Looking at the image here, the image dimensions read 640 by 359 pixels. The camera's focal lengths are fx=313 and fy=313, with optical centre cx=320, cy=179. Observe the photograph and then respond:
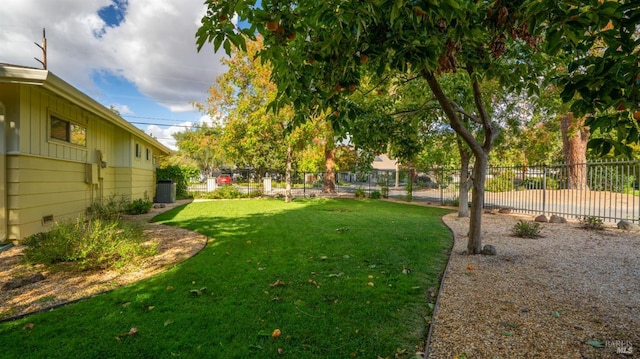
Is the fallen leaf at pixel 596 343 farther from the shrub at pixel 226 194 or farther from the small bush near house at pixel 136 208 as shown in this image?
the shrub at pixel 226 194

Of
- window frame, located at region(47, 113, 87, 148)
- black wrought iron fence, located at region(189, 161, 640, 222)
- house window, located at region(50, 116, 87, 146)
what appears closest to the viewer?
window frame, located at region(47, 113, 87, 148)

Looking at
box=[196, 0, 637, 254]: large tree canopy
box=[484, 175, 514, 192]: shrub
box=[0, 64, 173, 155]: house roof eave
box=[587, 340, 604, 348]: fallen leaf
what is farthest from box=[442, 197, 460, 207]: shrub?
box=[0, 64, 173, 155]: house roof eave

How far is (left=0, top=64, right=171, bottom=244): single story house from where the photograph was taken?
230 inches

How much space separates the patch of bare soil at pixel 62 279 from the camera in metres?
3.36

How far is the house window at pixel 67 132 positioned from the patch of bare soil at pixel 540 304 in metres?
8.74

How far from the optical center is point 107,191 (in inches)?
407

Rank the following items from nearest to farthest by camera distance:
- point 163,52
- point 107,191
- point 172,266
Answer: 1. point 172,266
2. point 107,191
3. point 163,52

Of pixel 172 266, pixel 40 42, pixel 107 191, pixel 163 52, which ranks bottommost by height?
pixel 172 266

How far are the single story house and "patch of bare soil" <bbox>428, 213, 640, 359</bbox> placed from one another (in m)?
7.27

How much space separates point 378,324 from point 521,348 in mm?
1134

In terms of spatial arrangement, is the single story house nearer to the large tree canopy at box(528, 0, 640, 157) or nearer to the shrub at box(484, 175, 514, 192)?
the large tree canopy at box(528, 0, 640, 157)

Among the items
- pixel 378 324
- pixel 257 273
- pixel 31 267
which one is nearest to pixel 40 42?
pixel 31 267

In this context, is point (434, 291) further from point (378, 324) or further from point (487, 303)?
point (378, 324)

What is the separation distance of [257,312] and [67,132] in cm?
780
